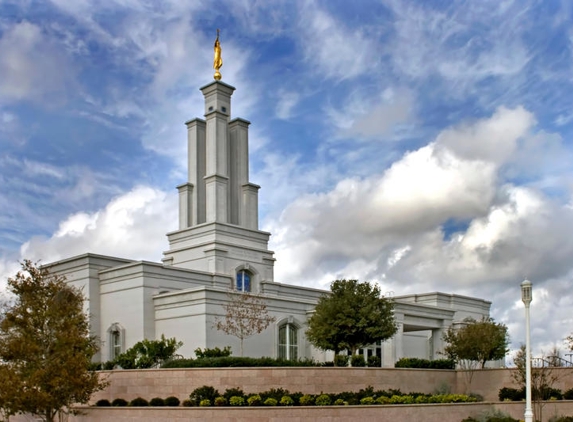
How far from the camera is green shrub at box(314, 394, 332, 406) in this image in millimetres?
28703

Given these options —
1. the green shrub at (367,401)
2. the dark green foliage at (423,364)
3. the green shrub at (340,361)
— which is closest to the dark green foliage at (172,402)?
the green shrub at (367,401)

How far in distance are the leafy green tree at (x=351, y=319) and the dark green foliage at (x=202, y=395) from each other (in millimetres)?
10511

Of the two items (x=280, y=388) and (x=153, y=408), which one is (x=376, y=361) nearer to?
(x=280, y=388)

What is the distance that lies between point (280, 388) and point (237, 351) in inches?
500

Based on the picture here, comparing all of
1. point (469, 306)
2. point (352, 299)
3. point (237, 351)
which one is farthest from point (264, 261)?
point (469, 306)

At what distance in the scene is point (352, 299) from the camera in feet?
126

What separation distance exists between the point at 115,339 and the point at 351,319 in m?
14.5

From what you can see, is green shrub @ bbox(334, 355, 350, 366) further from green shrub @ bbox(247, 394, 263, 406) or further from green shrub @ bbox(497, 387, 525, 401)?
green shrub @ bbox(247, 394, 263, 406)

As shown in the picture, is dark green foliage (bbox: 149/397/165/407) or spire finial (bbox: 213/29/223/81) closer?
dark green foliage (bbox: 149/397/165/407)

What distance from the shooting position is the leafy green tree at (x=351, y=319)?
1497 inches

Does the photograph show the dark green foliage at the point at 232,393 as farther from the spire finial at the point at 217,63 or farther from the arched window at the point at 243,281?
the spire finial at the point at 217,63

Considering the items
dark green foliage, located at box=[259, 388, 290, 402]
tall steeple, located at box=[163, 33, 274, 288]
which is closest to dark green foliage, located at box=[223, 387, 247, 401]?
dark green foliage, located at box=[259, 388, 290, 402]

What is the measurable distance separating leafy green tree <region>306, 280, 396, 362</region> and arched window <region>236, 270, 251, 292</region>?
33.3 feet

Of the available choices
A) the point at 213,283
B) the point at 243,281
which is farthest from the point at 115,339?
the point at 243,281
